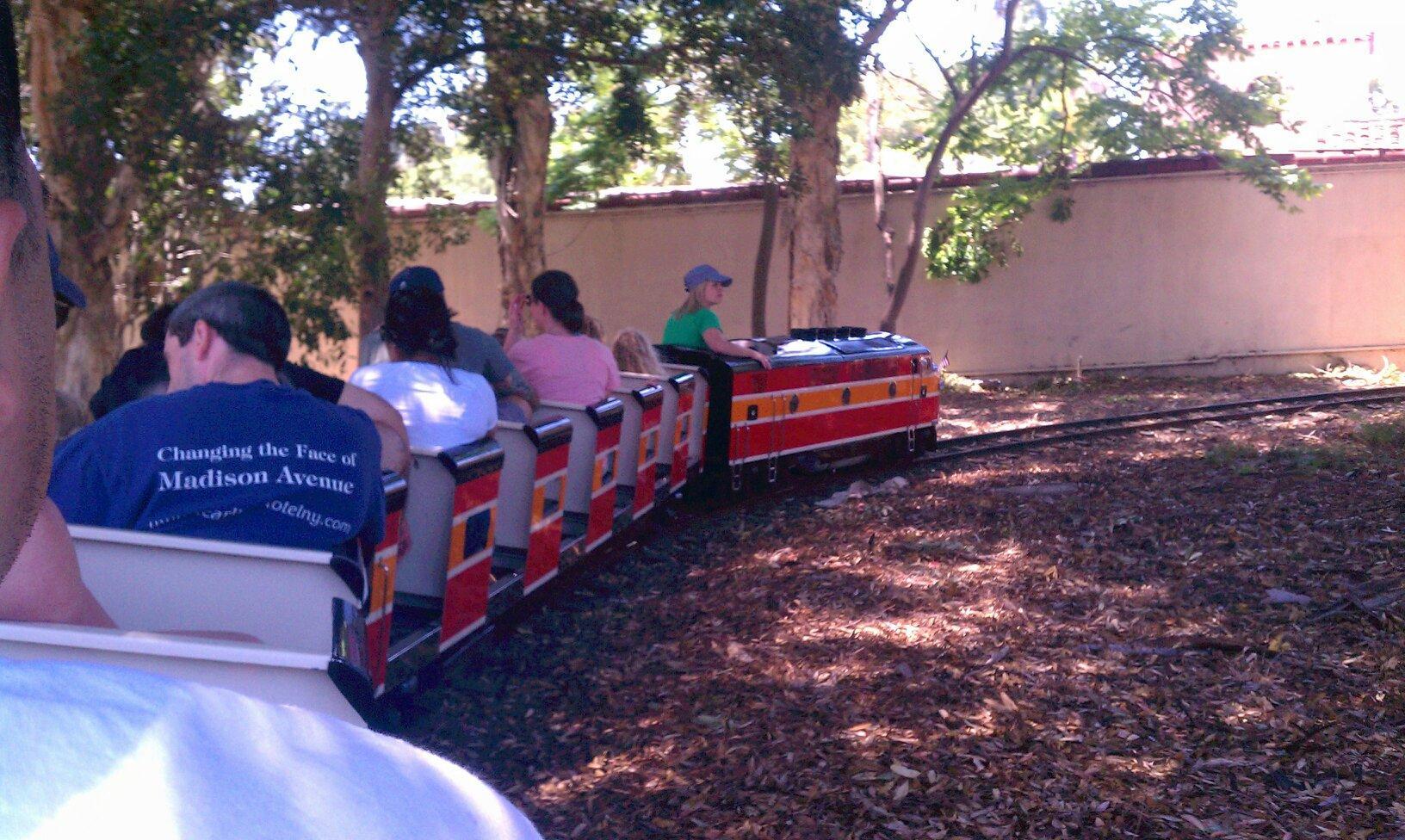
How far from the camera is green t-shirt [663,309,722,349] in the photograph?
937 centimetres

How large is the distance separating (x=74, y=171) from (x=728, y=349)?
14.2 ft

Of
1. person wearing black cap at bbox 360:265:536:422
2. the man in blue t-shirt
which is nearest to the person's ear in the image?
the man in blue t-shirt

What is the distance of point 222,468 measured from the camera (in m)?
3.41

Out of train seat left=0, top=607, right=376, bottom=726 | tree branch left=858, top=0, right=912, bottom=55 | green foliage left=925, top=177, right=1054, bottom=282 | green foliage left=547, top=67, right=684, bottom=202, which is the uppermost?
tree branch left=858, top=0, right=912, bottom=55

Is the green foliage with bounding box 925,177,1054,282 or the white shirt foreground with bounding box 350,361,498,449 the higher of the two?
the green foliage with bounding box 925,177,1054,282

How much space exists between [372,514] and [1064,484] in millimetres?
6349

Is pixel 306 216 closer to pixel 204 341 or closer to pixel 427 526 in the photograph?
pixel 427 526

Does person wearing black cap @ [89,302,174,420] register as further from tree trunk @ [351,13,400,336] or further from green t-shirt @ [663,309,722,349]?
green t-shirt @ [663,309,722,349]

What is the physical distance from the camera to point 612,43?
32.3 feet

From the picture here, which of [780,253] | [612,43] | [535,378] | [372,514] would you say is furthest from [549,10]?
[780,253]

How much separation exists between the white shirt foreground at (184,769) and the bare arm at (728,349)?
25.1 feet

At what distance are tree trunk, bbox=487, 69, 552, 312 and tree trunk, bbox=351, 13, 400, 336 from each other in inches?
97.9

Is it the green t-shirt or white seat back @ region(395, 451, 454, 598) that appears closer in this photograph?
white seat back @ region(395, 451, 454, 598)

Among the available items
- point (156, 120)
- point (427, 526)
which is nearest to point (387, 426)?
point (427, 526)
